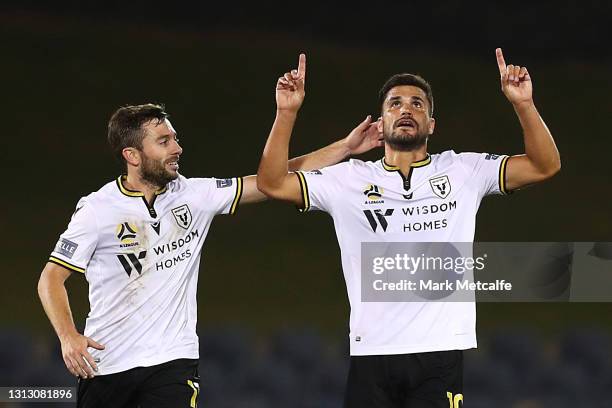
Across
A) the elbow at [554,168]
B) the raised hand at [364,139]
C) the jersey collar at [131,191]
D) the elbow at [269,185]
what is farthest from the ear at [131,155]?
the elbow at [554,168]

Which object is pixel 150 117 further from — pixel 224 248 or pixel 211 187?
pixel 224 248

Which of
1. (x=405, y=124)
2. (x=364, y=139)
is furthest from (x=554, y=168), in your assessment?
(x=364, y=139)

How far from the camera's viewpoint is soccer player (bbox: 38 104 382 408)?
13.7 ft

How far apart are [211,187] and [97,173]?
4081 millimetres

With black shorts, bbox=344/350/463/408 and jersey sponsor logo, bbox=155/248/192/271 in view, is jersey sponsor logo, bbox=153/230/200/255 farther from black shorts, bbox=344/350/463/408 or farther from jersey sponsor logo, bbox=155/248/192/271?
black shorts, bbox=344/350/463/408

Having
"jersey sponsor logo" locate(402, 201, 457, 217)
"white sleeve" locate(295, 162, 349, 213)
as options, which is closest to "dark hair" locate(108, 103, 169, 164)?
"white sleeve" locate(295, 162, 349, 213)

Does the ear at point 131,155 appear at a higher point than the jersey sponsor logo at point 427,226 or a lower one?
higher

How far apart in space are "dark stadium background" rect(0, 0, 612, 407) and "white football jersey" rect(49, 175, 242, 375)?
11.9 feet

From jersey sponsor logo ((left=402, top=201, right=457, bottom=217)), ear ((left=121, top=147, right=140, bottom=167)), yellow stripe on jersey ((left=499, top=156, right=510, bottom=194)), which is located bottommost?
jersey sponsor logo ((left=402, top=201, right=457, bottom=217))

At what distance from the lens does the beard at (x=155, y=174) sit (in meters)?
4.46

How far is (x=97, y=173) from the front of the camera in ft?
27.6

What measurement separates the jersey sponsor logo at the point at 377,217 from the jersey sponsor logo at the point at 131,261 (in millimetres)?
994

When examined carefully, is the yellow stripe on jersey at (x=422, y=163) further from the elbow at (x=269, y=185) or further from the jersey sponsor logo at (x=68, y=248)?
the jersey sponsor logo at (x=68, y=248)

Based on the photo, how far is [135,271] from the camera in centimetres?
430
